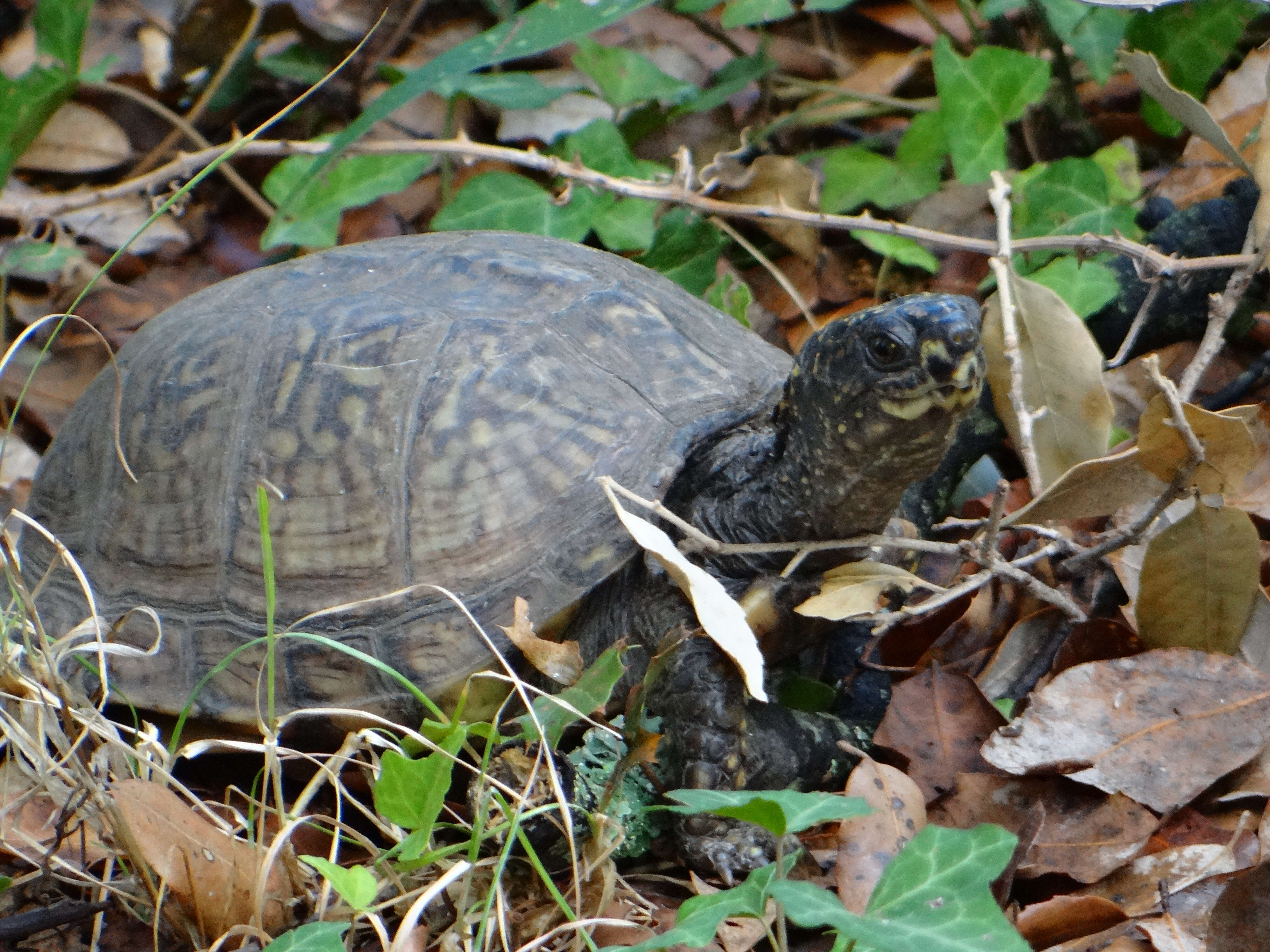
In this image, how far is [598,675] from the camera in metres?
1.50

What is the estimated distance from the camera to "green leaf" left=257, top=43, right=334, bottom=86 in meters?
3.55

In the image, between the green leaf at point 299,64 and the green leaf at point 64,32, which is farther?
the green leaf at point 299,64

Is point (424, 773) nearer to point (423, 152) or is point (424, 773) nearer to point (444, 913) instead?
point (444, 913)

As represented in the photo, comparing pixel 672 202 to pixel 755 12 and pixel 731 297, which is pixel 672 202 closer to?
pixel 731 297

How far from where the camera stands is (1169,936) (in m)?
1.34

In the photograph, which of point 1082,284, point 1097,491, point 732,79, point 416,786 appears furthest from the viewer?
point 732,79

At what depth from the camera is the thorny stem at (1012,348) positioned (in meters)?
1.89

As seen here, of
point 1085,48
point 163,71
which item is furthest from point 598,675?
point 163,71

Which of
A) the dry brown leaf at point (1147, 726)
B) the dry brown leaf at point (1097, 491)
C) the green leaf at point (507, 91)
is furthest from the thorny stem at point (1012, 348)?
the green leaf at point (507, 91)

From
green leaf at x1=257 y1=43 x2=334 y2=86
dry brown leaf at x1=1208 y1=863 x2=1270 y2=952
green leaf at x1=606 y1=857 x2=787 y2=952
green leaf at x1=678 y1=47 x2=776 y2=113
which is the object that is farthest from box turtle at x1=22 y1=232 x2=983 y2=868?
green leaf at x1=257 y1=43 x2=334 y2=86

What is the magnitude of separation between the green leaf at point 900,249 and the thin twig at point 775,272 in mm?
225

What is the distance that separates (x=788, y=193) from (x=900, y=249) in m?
0.45

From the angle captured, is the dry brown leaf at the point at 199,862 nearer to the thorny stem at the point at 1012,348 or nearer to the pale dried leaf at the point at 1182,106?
the thorny stem at the point at 1012,348

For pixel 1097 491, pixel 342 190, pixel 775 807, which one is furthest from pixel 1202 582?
pixel 342 190
